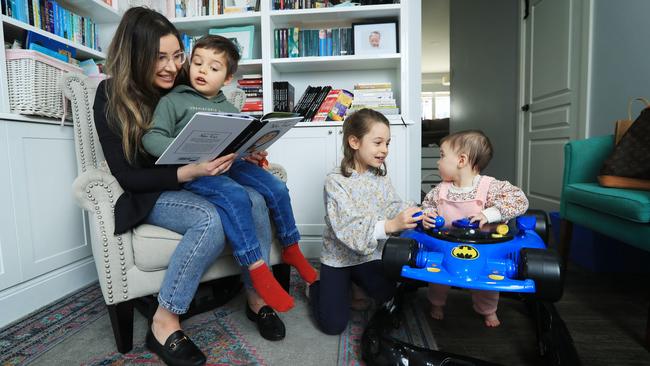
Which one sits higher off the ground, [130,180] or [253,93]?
[253,93]

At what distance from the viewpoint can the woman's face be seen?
118cm

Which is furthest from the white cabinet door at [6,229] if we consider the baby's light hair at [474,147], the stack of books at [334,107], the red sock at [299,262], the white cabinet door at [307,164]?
the baby's light hair at [474,147]

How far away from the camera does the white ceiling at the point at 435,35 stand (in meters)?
5.50

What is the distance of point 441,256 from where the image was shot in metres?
0.90

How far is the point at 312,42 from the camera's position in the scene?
2221mm

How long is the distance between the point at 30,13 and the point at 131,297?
1222mm

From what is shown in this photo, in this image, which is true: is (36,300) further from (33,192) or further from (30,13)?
(30,13)

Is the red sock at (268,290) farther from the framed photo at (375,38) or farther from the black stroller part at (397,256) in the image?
the framed photo at (375,38)

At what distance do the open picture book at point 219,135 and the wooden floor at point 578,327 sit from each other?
31.3 inches

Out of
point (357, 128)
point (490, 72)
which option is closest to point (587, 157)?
point (357, 128)

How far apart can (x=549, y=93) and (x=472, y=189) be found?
232cm

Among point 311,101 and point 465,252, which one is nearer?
point 465,252

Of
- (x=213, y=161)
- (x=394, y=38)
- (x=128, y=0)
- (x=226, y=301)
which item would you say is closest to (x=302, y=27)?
(x=394, y=38)

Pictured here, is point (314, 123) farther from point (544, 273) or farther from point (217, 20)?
point (544, 273)
